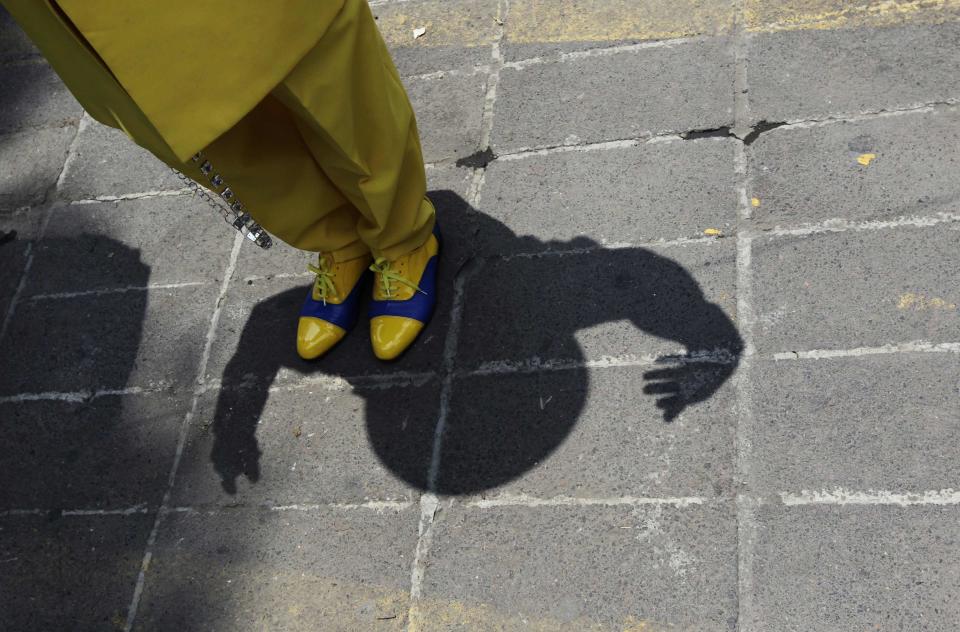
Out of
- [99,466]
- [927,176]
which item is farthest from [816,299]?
[99,466]

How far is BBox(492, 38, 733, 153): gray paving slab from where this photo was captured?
9.41 ft

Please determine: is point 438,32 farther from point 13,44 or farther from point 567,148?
point 13,44

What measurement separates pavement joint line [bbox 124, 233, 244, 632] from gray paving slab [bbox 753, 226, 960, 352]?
152 cm

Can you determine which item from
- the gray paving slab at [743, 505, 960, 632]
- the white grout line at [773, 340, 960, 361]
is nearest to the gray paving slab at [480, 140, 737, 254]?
the white grout line at [773, 340, 960, 361]

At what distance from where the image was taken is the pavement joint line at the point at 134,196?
127 inches

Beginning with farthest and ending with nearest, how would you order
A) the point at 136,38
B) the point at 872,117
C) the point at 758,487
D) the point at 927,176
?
the point at 872,117 → the point at 927,176 → the point at 758,487 → the point at 136,38

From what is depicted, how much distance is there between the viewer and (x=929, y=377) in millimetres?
2162

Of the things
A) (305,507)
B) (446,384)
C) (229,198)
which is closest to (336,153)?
(229,198)

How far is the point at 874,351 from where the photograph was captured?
2.23m

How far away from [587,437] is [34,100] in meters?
2.78

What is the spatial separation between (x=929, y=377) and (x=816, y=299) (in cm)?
33

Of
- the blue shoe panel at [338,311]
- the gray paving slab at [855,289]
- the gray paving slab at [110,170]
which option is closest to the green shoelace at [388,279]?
the blue shoe panel at [338,311]

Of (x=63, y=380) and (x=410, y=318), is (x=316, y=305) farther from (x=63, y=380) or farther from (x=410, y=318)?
(x=63, y=380)

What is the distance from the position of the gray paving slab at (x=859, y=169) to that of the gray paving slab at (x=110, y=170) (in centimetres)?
192
